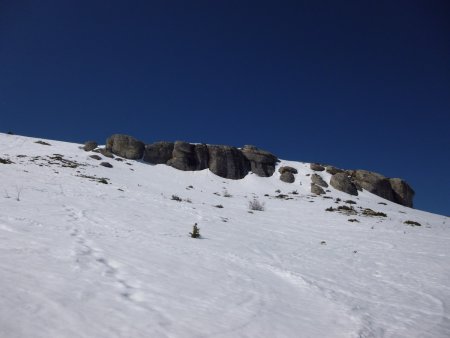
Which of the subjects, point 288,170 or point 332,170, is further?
point 332,170

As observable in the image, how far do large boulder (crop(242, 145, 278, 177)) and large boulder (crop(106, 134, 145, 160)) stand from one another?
46.9 feet

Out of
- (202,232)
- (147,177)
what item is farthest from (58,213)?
(147,177)

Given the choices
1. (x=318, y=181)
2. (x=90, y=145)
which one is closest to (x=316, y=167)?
(x=318, y=181)

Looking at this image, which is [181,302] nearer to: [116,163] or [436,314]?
[436,314]

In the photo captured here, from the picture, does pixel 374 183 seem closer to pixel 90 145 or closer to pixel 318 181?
pixel 318 181

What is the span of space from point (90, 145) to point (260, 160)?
72.6ft

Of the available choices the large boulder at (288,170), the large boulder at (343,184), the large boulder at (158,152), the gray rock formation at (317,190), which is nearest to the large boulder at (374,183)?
the large boulder at (343,184)

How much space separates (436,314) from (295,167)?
3834 centimetres

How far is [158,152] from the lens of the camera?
4012 centimetres

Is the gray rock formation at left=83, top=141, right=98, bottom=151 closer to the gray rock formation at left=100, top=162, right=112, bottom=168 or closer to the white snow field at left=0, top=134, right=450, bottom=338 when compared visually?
the gray rock formation at left=100, top=162, right=112, bottom=168

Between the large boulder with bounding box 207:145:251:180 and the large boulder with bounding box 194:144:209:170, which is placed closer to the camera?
the large boulder with bounding box 207:145:251:180

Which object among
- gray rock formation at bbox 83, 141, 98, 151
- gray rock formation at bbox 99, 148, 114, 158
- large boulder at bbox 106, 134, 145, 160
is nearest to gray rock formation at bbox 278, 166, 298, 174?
large boulder at bbox 106, 134, 145, 160

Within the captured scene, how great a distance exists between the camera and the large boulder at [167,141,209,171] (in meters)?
39.2

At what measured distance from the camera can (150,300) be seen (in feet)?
13.2
